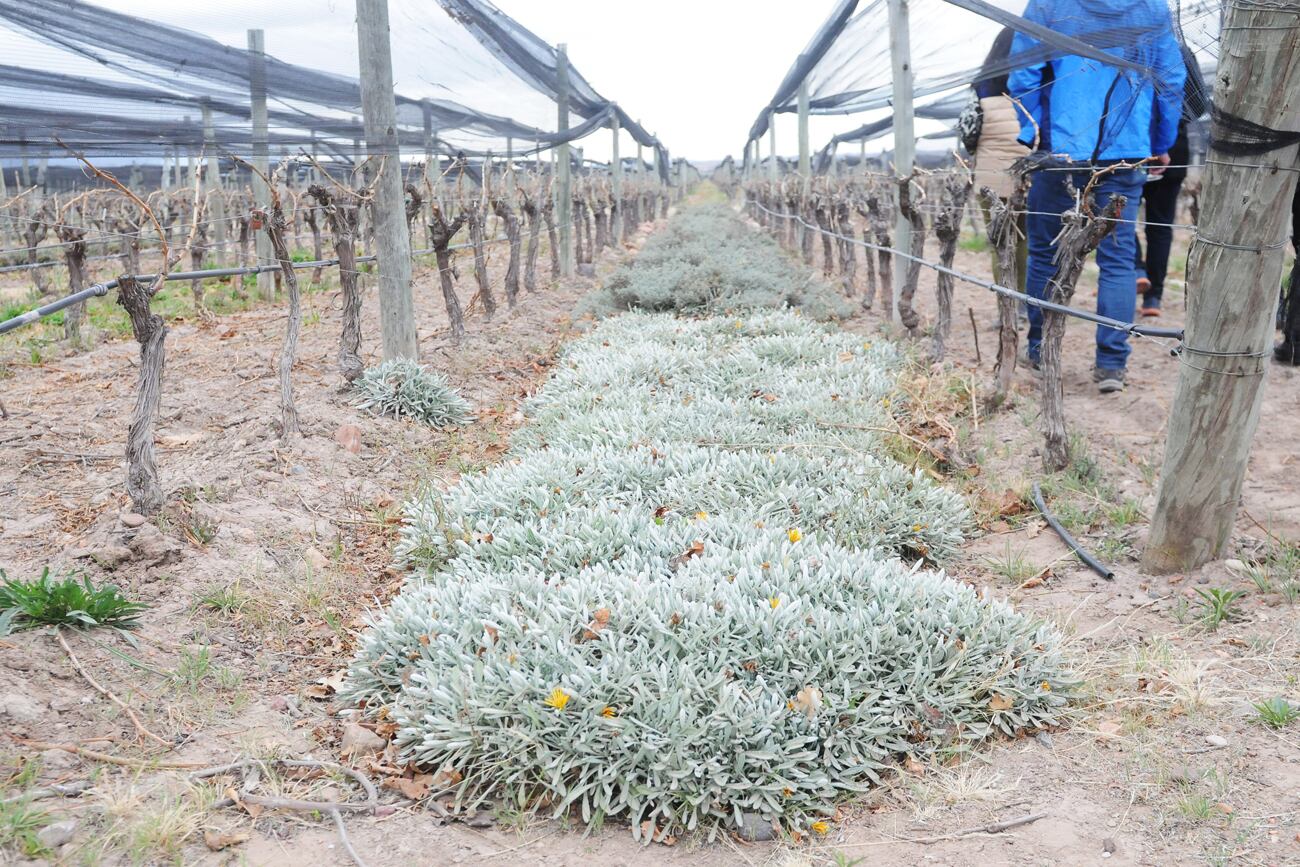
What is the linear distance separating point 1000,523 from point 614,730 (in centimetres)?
247

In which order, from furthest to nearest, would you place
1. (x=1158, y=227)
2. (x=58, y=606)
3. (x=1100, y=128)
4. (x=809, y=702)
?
(x=1158, y=227) → (x=1100, y=128) → (x=58, y=606) → (x=809, y=702)

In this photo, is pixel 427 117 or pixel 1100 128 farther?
pixel 427 117

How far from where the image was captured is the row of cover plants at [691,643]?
239 cm

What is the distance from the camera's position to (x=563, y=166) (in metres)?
13.4

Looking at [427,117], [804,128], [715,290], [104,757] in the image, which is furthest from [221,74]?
[804,128]

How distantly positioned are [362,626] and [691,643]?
141 centimetres

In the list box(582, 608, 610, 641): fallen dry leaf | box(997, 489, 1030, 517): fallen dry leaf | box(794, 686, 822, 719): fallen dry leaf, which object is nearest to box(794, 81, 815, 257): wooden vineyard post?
box(997, 489, 1030, 517): fallen dry leaf

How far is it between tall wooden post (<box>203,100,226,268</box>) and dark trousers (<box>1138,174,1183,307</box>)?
5.84m

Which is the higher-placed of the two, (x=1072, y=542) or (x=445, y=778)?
(x=1072, y=542)

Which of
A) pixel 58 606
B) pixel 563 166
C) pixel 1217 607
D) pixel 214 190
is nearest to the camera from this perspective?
pixel 58 606

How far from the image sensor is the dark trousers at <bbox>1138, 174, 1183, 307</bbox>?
647 centimetres

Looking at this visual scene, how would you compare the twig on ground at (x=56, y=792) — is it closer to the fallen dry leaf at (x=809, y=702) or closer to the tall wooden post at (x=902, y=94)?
the fallen dry leaf at (x=809, y=702)

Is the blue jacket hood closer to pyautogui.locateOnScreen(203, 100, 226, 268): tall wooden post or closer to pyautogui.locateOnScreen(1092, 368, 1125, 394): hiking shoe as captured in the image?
pyautogui.locateOnScreen(1092, 368, 1125, 394): hiking shoe

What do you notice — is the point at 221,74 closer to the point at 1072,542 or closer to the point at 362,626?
the point at 362,626
